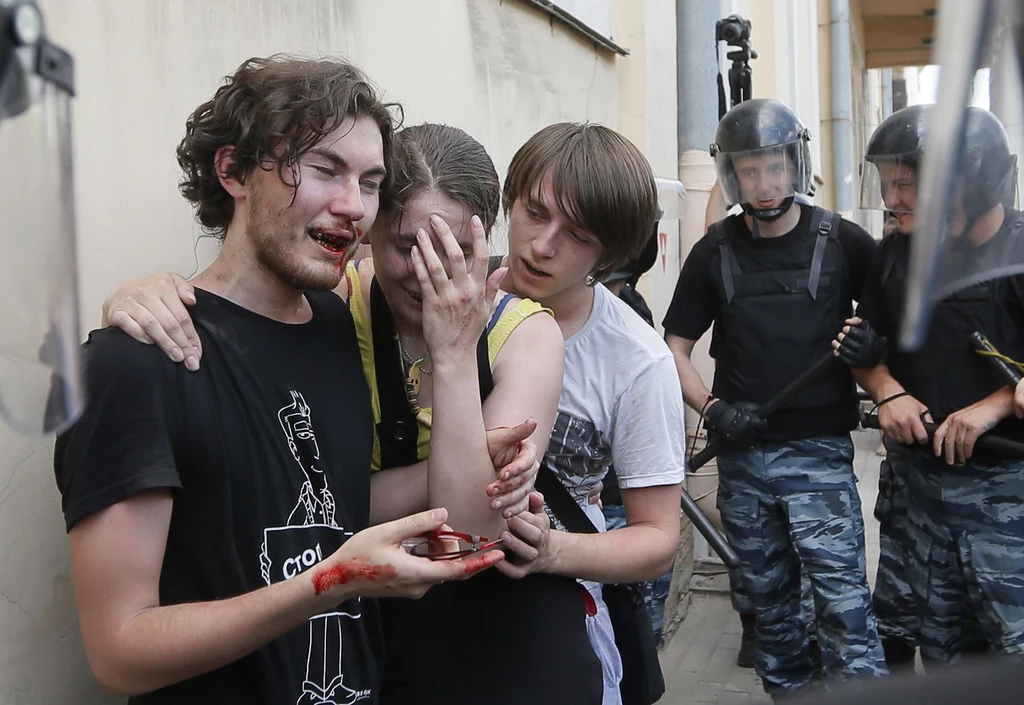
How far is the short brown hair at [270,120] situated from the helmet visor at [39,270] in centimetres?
88

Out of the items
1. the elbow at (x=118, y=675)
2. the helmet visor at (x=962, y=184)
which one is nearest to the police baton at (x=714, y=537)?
the elbow at (x=118, y=675)

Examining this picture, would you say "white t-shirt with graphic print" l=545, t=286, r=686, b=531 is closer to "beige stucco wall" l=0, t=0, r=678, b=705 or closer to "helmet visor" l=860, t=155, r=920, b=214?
"beige stucco wall" l=0, t=0, r=678, b=705

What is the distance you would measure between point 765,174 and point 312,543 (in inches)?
114

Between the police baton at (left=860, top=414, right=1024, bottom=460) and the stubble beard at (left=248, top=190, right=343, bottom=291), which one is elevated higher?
the stubble beard at (left=248, top=190, right=343, bottom=291)

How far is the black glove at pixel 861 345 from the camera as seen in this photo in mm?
3750

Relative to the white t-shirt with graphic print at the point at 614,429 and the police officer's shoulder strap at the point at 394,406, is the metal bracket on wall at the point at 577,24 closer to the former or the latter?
the white t-shirt with graphic print at the point at 614,429

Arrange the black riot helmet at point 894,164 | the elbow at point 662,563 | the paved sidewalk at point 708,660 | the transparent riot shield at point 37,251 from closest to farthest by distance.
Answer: the transparent riot shield at point 37,251
the elbow at point 662,563
the black riot helmet at point 894,164
the paved sidewalk at point 708,660

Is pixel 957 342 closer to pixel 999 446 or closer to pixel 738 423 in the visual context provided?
pixel 999 446

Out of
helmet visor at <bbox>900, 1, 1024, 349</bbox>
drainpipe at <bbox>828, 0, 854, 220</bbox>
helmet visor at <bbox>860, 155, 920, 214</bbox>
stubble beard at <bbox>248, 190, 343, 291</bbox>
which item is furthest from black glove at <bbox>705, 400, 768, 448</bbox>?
drainpipe at <bbox>828, 0, 854, 220</bbox>

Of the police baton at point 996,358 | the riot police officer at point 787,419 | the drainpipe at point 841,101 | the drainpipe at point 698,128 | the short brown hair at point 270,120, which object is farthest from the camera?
the drainpipe at point 841,101

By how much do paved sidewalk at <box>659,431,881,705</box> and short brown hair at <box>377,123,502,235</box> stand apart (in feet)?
8.44

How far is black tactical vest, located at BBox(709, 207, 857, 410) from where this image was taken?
397 cm

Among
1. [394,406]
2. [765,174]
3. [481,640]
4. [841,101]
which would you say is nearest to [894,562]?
[765,174]

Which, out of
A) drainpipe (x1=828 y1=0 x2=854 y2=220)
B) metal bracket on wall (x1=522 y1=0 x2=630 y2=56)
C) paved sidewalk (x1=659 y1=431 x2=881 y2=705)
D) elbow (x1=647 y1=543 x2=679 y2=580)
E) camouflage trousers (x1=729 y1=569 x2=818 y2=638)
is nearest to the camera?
elbow (x1=647 y1=543 x2=679 y2=580)
